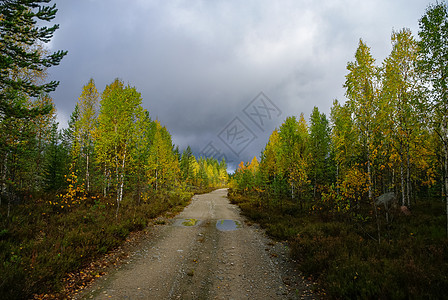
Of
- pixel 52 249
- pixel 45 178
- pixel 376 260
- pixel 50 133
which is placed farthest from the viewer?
pixel 45 178

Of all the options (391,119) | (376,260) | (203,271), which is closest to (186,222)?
(203,271)

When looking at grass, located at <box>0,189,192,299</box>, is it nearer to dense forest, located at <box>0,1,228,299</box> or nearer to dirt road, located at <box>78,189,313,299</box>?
dense forest, located at <box>0,1,228,299</box>

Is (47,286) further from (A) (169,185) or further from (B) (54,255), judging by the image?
(A) (169,185)

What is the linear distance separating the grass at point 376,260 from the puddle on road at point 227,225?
2.70 meters

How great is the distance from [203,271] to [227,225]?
6.65 m

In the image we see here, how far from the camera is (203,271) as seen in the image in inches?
263

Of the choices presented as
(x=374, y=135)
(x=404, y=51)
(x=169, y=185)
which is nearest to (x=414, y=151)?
(x=404, y=51)

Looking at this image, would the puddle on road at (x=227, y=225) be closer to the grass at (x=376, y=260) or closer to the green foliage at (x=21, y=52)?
the grass at (x=376, y=260)

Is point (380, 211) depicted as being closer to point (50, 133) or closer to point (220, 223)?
point (220, 223)

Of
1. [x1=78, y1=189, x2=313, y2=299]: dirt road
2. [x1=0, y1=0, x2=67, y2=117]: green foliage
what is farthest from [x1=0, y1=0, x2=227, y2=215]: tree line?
[x1=78, y1=189, x2=313, y2=299]: dirt road

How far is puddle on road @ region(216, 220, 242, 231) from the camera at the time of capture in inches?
487

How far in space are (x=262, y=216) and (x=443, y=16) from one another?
1543 cm

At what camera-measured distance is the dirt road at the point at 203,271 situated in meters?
5.32

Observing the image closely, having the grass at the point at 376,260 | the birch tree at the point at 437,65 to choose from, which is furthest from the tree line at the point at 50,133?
the birch tree at the point at 437,65
